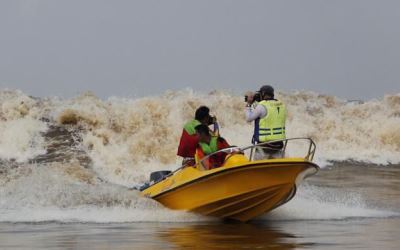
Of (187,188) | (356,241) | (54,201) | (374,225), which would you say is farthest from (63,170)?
(356,241)

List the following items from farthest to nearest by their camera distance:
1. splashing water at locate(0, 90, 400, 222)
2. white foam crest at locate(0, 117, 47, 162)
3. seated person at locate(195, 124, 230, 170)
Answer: white foam crest at locate(0, 117, 47, 162) < splashing water at locate(0, 90, 400, 222) < seated person at locate(195, 124, 230, 170)

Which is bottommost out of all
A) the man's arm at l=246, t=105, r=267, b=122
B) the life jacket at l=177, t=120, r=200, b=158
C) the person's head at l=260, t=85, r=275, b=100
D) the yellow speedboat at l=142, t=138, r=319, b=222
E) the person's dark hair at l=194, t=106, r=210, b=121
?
the yellow speedboat at l=142, t=138, r=319, b=222

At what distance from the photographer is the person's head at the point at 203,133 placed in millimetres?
11523

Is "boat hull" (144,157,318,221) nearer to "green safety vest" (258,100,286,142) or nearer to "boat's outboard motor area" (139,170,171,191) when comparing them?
"green safety vest" (258,100,286,142)

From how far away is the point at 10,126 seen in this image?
25.3 meters

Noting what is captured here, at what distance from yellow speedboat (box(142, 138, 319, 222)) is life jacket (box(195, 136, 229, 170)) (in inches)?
5.1

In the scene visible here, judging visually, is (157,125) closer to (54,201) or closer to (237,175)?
(54,201)

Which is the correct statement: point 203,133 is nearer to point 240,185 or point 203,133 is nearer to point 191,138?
point 191,138

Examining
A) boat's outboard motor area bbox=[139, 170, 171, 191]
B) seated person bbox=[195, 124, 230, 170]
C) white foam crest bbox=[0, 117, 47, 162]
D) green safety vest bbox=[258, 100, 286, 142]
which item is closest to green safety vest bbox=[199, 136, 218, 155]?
seated person bbox=[195, 124, 230, 170]

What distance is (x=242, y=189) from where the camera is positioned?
11.1m

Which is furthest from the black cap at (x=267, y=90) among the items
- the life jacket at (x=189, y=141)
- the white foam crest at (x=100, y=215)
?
the white foam crest at (x=100, y=215)

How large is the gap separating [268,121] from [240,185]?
0.94 metres

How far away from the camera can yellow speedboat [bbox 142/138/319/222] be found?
10.9 meters

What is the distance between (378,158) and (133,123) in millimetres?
7324
